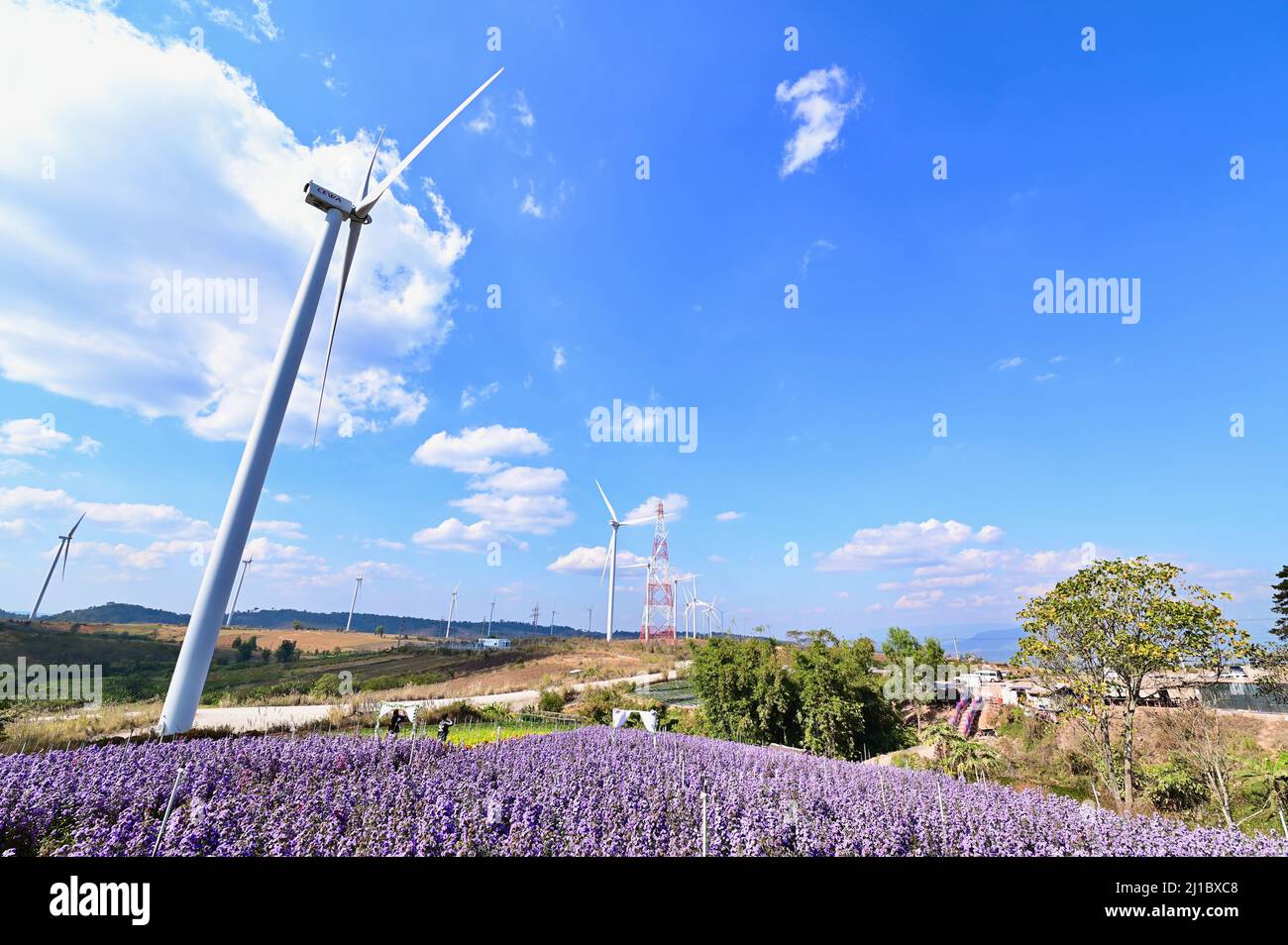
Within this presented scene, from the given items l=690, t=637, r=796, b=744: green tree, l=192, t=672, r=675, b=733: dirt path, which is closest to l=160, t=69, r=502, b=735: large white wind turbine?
l=192, t=672, r=675, b=733: dirt path

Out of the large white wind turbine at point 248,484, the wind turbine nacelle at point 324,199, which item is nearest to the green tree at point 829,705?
the large white wind turbine at point 248,484

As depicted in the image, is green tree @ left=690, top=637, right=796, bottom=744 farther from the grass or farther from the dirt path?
the dirt path

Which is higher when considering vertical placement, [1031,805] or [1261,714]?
[1031,805]

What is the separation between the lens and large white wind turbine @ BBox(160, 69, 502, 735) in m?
13.0

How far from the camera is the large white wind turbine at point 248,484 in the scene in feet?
42.8

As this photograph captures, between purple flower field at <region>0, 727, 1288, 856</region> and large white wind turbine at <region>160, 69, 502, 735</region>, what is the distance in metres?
4.08

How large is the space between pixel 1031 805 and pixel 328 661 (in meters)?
75.4

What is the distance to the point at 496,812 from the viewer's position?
19.3 ft

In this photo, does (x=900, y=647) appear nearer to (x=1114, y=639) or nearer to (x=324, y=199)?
(x=1114, y=639)

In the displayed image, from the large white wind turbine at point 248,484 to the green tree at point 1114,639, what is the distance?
74.9 feet

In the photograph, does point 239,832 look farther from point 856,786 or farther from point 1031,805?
point 1031,805

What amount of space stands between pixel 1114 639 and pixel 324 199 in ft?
95.8

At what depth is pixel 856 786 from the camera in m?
9.50
